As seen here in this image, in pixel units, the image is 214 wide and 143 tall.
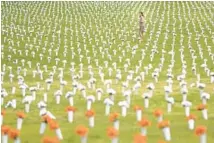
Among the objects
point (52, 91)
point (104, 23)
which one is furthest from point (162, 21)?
point (52, 91)

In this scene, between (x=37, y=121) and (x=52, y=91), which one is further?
(x=52, y=91)

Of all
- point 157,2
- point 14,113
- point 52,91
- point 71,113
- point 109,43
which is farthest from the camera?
point 157,2

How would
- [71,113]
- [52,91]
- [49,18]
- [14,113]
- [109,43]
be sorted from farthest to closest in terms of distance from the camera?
[49,18], [109,43], [52,91], [14,113], [71,113]

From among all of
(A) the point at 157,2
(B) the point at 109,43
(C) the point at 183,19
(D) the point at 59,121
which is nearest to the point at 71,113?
(D) the point at 59,121

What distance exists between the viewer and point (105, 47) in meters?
23.1

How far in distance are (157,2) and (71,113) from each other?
113 ft

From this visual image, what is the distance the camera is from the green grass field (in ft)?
33.4

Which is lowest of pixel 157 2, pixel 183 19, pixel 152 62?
pixel 152 62

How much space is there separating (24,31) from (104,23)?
5852 millimetres

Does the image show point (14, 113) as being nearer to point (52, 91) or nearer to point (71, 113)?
point (71, 113)

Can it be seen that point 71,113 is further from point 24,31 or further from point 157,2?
point 157,2

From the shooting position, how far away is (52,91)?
14.2 meters

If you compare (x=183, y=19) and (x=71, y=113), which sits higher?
(x=183, y=19)

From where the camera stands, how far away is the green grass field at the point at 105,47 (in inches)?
401
